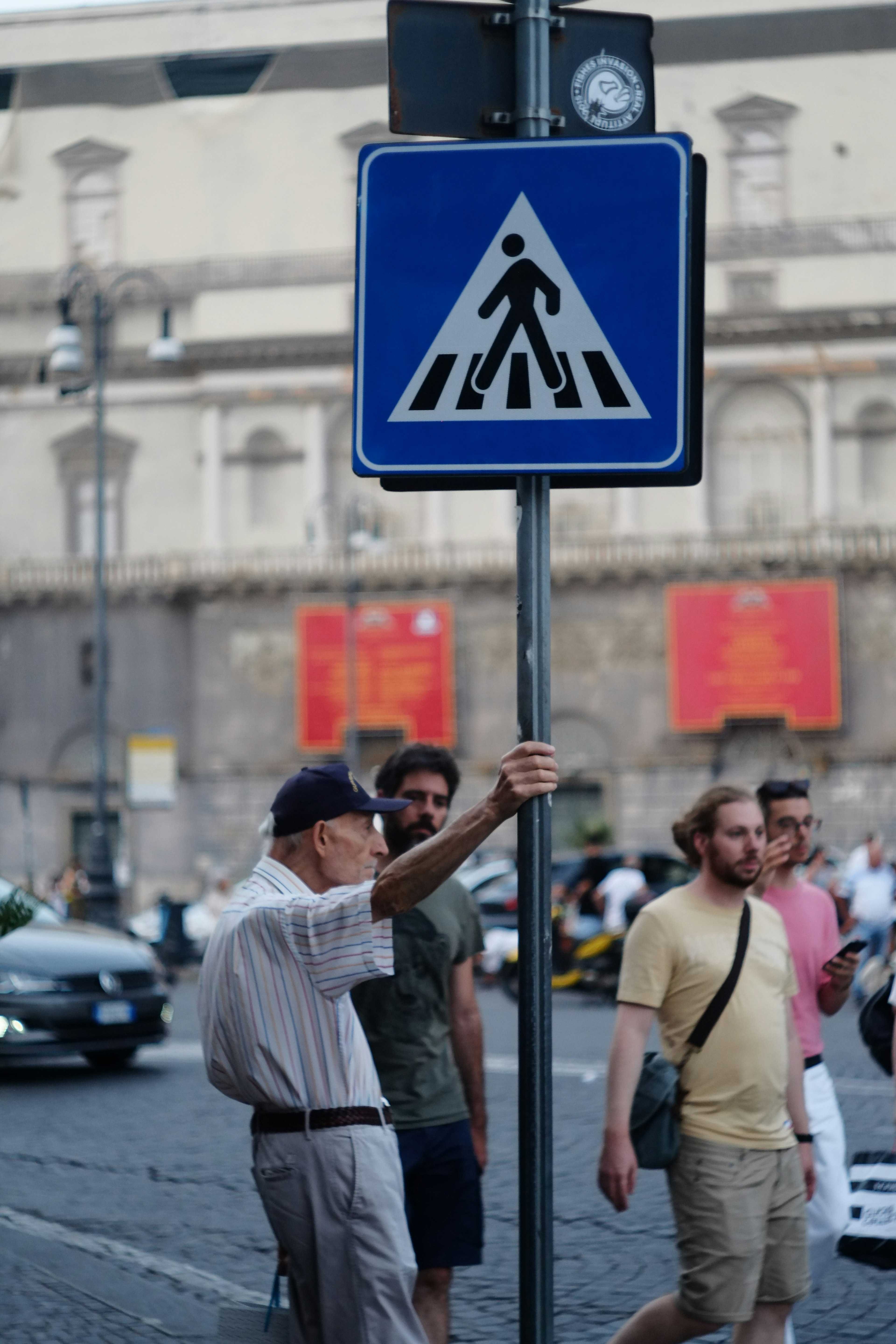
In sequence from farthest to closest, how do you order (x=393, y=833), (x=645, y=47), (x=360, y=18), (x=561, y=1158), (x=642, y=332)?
(x=360, y=18) → (x=561, y=1158) → (x=393, y=833) → (x=645, y=47) → (x=642, y=332)

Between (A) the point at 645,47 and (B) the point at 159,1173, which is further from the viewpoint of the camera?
(B) the point at 159,1173

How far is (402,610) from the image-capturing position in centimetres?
3994

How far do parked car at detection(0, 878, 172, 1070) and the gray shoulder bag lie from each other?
26.3 feet

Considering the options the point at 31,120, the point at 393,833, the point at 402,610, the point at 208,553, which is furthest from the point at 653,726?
the point at 393,833

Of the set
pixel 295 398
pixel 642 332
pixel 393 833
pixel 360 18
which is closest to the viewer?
pixel 642 332

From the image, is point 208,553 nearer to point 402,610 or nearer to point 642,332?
point 402,610

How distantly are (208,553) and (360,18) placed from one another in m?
12.3

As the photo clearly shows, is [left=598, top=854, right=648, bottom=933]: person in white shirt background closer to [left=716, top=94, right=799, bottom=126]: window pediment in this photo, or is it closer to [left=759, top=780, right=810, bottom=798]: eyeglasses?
[left=759, top=780, right=810, bottom=798]: eyeglasses

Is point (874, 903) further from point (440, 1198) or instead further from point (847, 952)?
point (440, 1198)

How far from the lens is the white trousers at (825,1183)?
5.15 metres

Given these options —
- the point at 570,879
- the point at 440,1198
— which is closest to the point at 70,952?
the point at 440,1198

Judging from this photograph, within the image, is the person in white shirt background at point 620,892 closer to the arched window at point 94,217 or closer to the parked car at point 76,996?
the parked car at point 76,996

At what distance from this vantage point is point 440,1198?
15.6ft

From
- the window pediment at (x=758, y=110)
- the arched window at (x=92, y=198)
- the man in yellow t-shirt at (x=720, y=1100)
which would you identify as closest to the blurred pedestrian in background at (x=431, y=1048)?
the man in yellow t-shirt at (x=720, y=1100)
